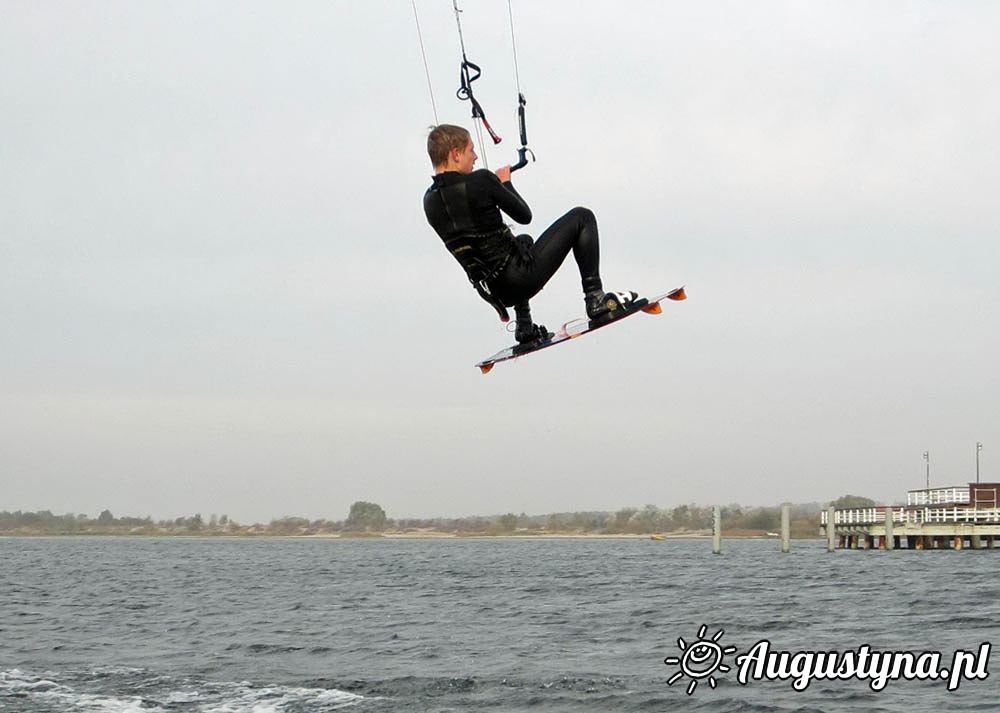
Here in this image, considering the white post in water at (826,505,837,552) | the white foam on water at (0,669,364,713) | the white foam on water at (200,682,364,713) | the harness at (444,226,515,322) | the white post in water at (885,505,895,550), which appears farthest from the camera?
the white post in water at (826,505,837,552)

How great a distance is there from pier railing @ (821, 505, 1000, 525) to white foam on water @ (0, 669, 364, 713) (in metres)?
84.0

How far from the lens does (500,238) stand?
13.6m

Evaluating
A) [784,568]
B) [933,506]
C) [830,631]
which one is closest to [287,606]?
[830,631]

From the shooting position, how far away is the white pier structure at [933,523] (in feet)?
328

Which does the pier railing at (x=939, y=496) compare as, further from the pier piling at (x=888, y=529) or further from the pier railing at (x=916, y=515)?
the pier piling at (x=888, y=529)

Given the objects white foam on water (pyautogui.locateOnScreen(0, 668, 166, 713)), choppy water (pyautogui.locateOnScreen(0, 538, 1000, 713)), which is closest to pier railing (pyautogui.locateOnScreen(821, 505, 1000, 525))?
choppy water (pyautogui.locateOnScreen(0, 538, 1000, 713))

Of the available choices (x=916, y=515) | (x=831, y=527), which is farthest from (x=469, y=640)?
(x=916, y=515)

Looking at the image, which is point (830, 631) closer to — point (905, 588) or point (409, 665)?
point (409, 665)

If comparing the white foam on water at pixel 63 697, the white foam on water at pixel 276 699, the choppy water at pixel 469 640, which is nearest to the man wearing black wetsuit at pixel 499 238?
the choppy water at pixel 469 640

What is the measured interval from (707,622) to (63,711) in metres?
20.5

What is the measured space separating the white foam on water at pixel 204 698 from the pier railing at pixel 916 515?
276ft

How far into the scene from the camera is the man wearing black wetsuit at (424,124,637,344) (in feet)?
43.0

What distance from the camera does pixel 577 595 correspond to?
54969mm

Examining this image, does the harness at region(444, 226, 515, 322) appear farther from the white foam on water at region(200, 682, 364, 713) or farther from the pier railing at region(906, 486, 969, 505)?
the pier railing at region(906, 486, 969, 505)
